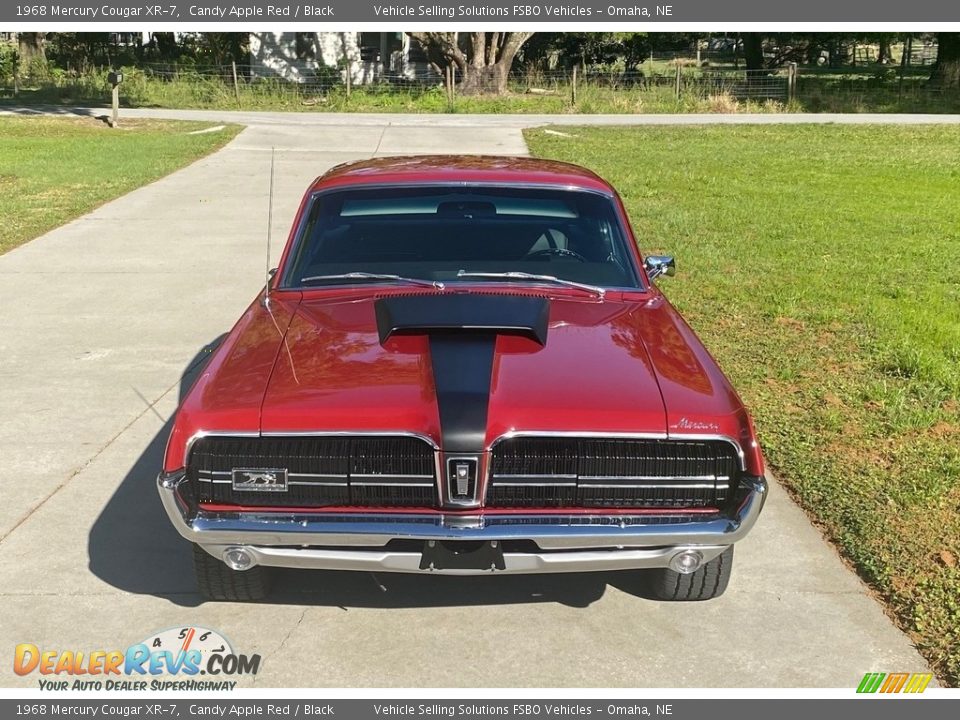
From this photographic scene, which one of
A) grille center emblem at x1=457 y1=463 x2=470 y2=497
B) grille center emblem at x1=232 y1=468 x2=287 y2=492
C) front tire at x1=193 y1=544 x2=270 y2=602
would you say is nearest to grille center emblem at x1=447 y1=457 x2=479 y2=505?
grille center emblem at x1=457 y1=463 x2=470 y2=497

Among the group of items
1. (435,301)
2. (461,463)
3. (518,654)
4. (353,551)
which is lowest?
(518,654)

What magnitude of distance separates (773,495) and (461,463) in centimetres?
231

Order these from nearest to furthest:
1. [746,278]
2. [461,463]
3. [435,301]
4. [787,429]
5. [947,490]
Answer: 1. [461,463]
2. [435,301]
3. [947,490]
4. [787,429]
5. [746,278]

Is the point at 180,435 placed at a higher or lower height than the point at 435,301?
lower

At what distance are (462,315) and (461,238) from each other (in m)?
0.87

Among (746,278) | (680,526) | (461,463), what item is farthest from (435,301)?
(746,278)

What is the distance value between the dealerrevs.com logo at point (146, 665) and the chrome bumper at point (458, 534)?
436 millimetres

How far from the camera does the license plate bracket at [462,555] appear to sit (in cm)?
338

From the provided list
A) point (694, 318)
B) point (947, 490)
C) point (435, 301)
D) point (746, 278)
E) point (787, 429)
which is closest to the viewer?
point (435, 301)

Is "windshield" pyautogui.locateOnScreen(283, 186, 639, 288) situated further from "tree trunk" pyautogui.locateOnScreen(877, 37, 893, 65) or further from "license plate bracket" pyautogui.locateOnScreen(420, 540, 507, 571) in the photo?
"tree trunk" pyautogui.locateOnScreen(877, 37, 893, 65)

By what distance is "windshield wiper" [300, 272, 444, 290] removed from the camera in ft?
14.5

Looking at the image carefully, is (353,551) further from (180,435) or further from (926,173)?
(926,173)

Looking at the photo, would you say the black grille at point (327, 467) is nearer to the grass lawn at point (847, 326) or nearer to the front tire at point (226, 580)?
the front tire at point (226, 580)

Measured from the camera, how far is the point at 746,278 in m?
9.62
